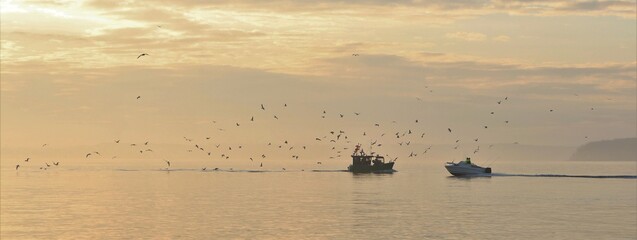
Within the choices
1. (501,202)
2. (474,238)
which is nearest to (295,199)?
(501,202)

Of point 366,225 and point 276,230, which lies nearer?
point 276,230

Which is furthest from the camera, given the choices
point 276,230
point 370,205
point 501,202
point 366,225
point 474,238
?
point 501,202

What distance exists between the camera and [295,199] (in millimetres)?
130750

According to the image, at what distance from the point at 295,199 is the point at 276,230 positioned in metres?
49.8

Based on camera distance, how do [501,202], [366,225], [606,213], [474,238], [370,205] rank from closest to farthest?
[474,238]
[366,225]
[606,213]
[370,205]
[501,202]

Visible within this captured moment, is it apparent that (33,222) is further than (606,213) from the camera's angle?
No

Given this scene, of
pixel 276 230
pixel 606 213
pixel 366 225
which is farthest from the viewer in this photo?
pixel 606 213

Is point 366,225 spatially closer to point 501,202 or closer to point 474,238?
point 474,238

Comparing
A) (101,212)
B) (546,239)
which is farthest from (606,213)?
(101,212)

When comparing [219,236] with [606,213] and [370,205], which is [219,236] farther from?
[606,213]

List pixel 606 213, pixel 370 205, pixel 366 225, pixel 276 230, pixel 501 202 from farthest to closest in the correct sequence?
pixel 501 202 < pixel 370 205 < pixel 606 213 < pixel 366 225 < pixel 276 230

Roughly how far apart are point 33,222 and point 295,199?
47093mm

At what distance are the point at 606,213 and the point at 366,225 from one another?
34.0 meters

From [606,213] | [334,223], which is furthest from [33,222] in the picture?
[606,213]
